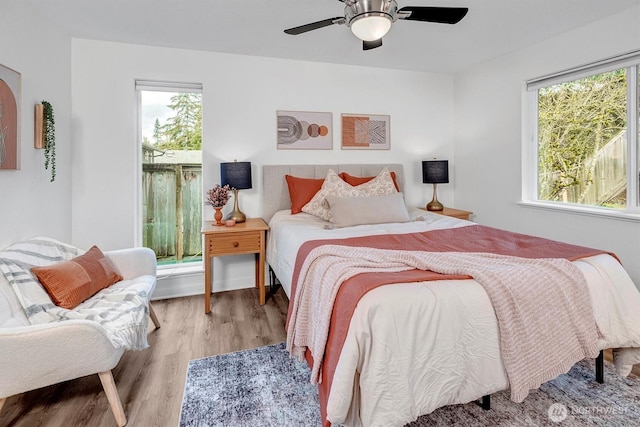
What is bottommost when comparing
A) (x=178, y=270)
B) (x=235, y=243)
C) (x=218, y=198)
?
(x=178, y=270)

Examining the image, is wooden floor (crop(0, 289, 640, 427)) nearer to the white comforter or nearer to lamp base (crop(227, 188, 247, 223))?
lamp base (crop(227, 188, 247, 223))

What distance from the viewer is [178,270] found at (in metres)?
3.47

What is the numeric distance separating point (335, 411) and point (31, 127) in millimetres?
2705

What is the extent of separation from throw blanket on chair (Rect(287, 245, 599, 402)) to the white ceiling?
73.5 inches

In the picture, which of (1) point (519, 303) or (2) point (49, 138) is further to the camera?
(2) point (49, 138)

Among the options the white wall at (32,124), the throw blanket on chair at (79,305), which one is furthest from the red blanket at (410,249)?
the white wall at (32,124)

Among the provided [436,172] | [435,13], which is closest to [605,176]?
[436,172]

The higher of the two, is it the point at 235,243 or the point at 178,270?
the point at 235,243

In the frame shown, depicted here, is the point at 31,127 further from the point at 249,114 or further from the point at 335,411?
the point at 335,411

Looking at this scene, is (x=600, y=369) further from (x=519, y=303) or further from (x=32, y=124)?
(x=32, y=124)

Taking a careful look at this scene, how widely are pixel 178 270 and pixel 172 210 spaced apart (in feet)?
2.02

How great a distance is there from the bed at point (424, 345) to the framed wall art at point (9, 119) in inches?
86.0

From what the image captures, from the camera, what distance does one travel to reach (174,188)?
3492mm

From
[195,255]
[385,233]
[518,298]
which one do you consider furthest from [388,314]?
[195,255]
